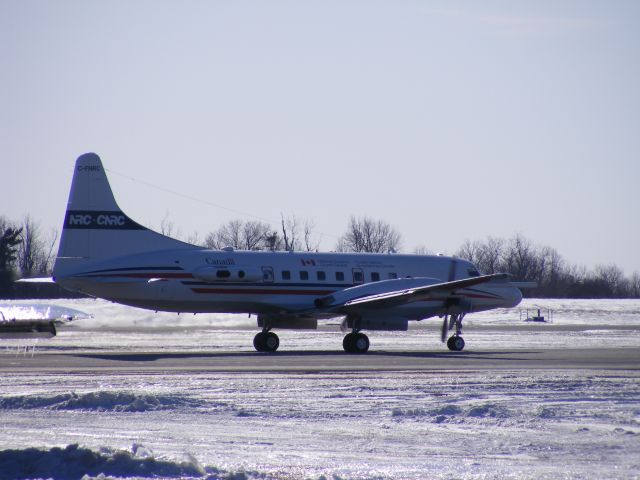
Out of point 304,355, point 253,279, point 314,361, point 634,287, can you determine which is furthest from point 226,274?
point 634,287

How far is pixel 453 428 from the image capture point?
16.5m

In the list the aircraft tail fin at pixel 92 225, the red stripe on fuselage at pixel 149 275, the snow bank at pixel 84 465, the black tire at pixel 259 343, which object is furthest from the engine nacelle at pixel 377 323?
the snow bank at pixel 84 465

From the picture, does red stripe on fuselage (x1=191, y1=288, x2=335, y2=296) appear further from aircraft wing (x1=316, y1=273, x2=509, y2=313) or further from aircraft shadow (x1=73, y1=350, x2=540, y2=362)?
aircraft shadow (x1=73, y1=350, x2=540, y2=362)

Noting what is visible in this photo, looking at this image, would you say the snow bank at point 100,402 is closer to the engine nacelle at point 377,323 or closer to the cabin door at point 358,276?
the engine nacelle at point 377,323

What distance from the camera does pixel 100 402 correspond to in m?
18.8

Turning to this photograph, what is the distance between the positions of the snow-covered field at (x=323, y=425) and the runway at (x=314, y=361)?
6.28 ft

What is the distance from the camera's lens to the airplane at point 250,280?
34.8m

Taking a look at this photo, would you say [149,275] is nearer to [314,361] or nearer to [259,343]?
[259,343]

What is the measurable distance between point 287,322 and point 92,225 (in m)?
8.56

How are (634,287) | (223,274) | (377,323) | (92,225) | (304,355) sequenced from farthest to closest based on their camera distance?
(634,287) → (377,323) → (223,274) → (92,225) → (304,355)

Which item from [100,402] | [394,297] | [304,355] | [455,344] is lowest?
[100,402]

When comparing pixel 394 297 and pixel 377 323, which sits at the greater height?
pixel 394 297

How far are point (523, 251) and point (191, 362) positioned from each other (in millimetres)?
107536

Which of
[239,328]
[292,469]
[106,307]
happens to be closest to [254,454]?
[292,469]
